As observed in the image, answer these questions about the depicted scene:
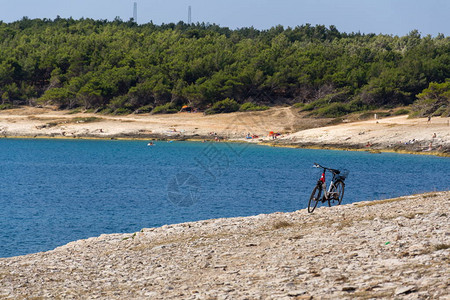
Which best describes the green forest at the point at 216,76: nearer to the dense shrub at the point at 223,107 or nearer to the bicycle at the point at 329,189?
the dense shrub at the point at 223,107

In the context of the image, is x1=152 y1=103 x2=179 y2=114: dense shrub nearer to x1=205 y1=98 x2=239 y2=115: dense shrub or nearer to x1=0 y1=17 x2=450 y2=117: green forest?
x1=0 y1=17 x2=450 y2=117: green forest

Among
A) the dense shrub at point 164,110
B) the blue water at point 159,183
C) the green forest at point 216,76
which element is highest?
the green forest at point 216,76

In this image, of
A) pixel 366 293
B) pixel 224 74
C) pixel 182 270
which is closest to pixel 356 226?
pixel 182 270

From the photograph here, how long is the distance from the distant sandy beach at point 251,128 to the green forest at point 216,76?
10.5 feet

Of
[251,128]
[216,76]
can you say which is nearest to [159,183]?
[251,128]

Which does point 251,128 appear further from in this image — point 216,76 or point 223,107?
point 216,76

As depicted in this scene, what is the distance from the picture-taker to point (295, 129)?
77.9 metres

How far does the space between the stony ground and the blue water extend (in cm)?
775

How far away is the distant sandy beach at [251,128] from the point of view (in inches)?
2527

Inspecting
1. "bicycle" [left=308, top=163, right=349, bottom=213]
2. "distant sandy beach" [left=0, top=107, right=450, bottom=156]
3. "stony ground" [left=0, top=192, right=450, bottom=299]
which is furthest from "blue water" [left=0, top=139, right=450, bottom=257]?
"bicycle" [left=308, top=163, right=349, bottom=213]

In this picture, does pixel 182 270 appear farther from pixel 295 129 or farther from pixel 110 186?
pixel 295 129

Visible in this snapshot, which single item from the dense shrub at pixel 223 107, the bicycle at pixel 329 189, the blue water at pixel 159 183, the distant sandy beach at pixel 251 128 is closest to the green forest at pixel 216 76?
the dense shrub at pixel 223 107

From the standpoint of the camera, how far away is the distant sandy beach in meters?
64.2

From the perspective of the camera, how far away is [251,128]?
8262 cm
